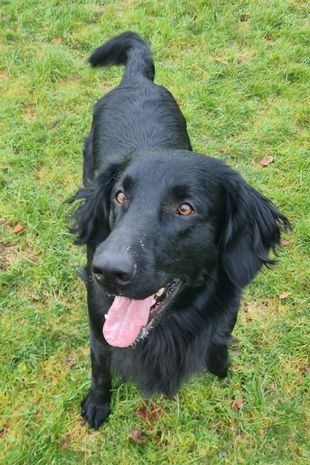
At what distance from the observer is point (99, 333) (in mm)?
2639

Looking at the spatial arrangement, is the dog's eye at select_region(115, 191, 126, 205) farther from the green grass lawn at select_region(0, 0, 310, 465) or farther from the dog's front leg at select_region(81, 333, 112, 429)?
the green grass lawn at select_region(0, 0, 310, 465)

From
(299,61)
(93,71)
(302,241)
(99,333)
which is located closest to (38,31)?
(93,71)

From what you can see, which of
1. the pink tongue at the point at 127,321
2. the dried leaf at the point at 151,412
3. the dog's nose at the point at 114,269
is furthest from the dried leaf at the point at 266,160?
the dog's nose at the point at 114,269

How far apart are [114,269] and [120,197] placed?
0.55 meters

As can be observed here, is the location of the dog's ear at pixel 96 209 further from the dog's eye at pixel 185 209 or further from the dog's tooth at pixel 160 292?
the dog's tooth at pixel 160 292

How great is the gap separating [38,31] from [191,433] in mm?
4513

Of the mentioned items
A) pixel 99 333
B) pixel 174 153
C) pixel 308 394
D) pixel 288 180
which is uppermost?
pixel 174 153

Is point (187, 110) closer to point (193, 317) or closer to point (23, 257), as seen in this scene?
point (23, 257)

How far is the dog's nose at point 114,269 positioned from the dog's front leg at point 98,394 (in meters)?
0.91

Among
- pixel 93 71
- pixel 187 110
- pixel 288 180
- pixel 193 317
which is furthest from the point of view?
pixel 93 71

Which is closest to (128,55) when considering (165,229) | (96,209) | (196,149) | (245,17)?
(196,149)

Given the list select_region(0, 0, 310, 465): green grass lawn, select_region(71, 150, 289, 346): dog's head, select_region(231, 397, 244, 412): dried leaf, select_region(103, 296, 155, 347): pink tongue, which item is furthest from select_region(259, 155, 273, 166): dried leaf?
select_region(103, 296, 155, 347): pink tongue

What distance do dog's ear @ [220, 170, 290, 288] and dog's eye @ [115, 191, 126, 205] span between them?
0.48m

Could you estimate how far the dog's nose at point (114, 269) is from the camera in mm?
1911
